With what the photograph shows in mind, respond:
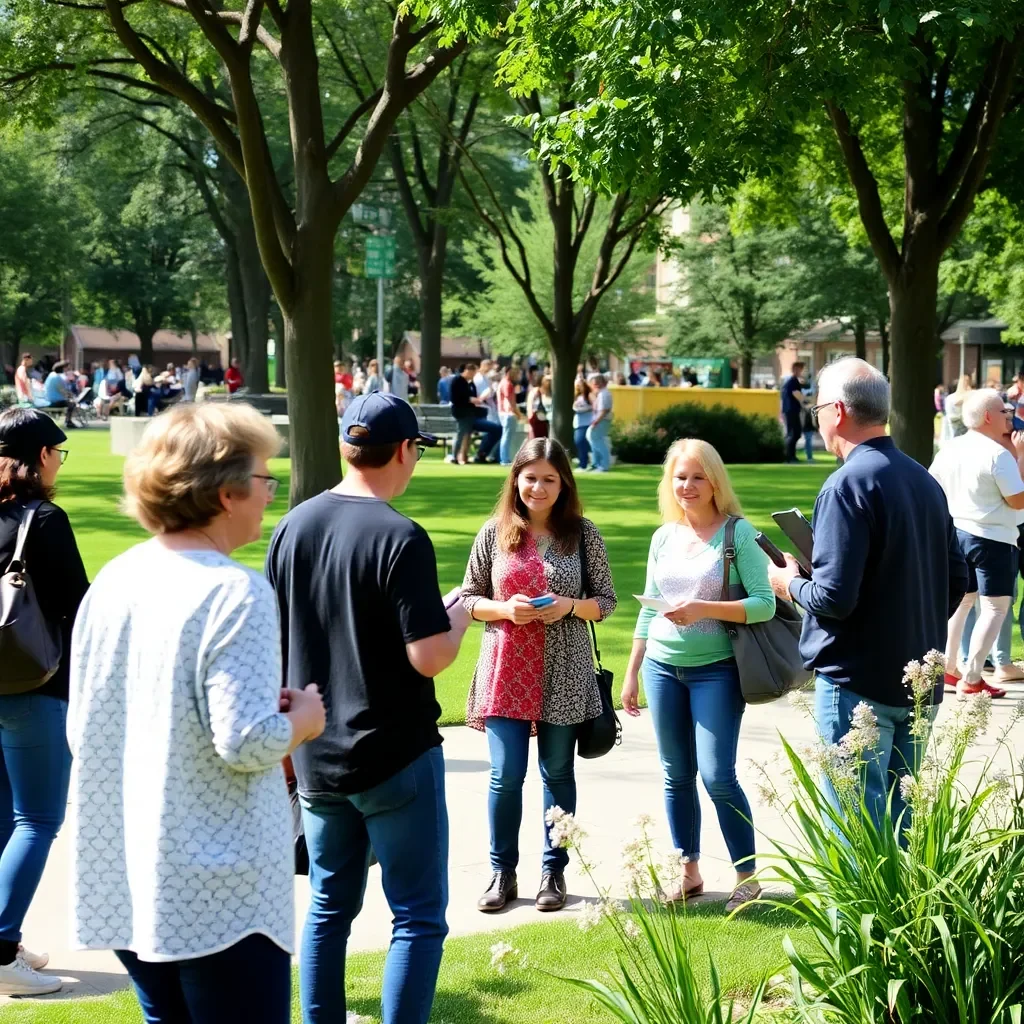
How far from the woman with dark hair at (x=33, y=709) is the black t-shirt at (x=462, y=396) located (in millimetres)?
21036

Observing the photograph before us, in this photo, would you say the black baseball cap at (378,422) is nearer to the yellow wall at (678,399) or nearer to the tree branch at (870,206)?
the tree branch at (870,206)

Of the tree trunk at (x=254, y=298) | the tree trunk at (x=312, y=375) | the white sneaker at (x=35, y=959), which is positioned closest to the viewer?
the white sneaker at (x=35, y=959)

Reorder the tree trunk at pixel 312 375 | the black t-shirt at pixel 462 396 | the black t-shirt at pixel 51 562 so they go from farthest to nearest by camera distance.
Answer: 1. the black t-shirt at pixel 462 396
2. the tree trunk at pixel 312 375
3. the black t-shirt at pixel 51 562

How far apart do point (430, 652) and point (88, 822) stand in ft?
3.44

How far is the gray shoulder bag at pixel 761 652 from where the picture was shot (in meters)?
5.44

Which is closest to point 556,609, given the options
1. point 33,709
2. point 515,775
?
point 515,775

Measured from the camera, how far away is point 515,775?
5539mm

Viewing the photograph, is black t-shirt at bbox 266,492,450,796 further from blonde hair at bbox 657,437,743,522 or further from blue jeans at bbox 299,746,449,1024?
blonde hair at bbox 657,437,743,522

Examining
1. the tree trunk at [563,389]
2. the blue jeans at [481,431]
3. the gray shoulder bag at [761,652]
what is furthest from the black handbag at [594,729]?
the blue jeans at [481,431]

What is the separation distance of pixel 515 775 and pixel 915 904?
90.8 inches

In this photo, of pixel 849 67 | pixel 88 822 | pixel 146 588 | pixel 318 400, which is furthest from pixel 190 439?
pixel 318 400

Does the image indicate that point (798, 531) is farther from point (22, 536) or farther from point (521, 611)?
point (22, 536)

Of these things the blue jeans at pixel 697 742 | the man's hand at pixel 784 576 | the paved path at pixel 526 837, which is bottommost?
the paved path at pixel 526 837

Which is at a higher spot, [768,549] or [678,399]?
[678,399]
